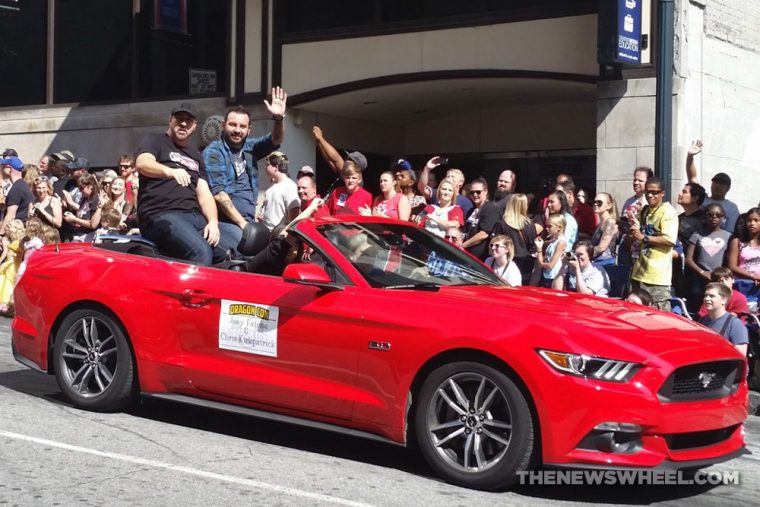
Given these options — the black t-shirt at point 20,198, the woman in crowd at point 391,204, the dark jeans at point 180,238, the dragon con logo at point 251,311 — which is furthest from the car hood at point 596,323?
the black t-shirt at point 20,198

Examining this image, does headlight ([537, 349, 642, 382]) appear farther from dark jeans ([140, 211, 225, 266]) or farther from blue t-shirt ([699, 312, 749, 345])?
blue t-shirt ([699, 312, 749, 345])

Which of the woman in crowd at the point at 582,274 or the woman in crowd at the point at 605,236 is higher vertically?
the woman in crowd at the point at 605,236

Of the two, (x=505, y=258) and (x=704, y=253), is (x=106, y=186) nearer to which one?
(x=505, y=258)

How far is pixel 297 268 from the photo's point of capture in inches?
262

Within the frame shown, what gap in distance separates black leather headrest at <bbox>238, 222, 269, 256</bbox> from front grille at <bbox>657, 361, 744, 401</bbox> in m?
3.17

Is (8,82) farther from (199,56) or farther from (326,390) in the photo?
(326,390)

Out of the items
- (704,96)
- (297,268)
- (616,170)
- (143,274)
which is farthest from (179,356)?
(704,96)

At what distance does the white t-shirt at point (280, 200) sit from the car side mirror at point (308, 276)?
15.6 feet

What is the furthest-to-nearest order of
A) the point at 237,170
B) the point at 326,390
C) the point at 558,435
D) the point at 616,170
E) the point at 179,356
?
the point at 616,170 → the point at 237,170 → the point at 179,356 → the point at 326,390 → the point at 558,435

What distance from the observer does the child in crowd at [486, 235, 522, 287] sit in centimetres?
1058

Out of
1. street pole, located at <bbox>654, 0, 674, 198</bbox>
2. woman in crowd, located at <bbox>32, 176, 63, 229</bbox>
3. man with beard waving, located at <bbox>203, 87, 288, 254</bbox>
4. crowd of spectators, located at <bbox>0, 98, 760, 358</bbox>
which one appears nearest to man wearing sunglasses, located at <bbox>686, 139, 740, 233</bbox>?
crowd of spectators, located at <bbox>0, 98, 760, 358</bbox>

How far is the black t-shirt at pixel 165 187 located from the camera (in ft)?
26.9

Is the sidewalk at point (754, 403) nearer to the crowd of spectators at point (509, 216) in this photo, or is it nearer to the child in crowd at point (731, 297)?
the child in crowd at point (731, 297)

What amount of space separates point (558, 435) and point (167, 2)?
14961mm
